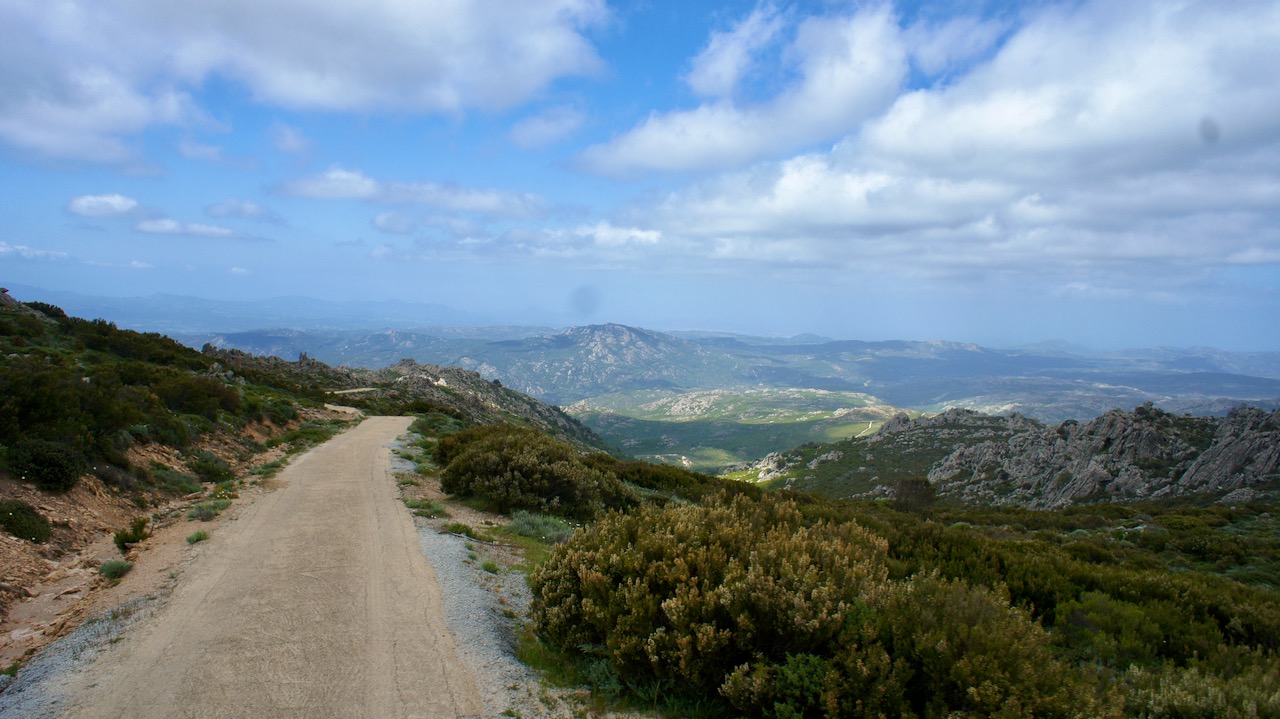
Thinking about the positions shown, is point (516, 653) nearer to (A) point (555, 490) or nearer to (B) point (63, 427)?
(A) point (555, 490)

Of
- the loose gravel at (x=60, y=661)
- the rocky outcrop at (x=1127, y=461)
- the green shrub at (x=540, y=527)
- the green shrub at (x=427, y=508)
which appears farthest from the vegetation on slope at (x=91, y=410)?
the rocky outcrop at (x=1127, y=461)

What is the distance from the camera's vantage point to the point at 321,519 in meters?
12.5

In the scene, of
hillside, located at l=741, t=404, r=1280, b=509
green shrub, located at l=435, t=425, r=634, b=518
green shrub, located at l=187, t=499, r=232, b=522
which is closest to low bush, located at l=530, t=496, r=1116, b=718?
green shrub, located at l=435, t=425, r=634, b=518

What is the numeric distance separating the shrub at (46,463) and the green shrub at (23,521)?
1252 mm

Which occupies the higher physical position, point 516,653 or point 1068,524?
point 516,653

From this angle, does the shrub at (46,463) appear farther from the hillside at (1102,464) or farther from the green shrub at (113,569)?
the hillside at (1102,464)

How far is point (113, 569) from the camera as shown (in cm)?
922

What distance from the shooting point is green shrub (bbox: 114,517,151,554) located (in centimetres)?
1053

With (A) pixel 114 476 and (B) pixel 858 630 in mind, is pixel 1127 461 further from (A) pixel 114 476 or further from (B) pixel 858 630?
(A) pixel 114 476

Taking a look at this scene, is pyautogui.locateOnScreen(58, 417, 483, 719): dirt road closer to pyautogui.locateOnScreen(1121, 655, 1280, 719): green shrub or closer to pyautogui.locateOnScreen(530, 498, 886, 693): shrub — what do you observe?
pyautogui.locateOnScreen(530, 498, 886, 693): shrub

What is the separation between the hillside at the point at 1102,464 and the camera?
148ft

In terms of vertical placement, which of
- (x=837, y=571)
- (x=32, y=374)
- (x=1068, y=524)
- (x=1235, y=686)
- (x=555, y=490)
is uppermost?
(x=32, y=374)

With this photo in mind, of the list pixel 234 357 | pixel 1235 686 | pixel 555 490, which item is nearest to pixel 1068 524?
pixel 555 490

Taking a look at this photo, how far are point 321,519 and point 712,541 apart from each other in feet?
32.3
